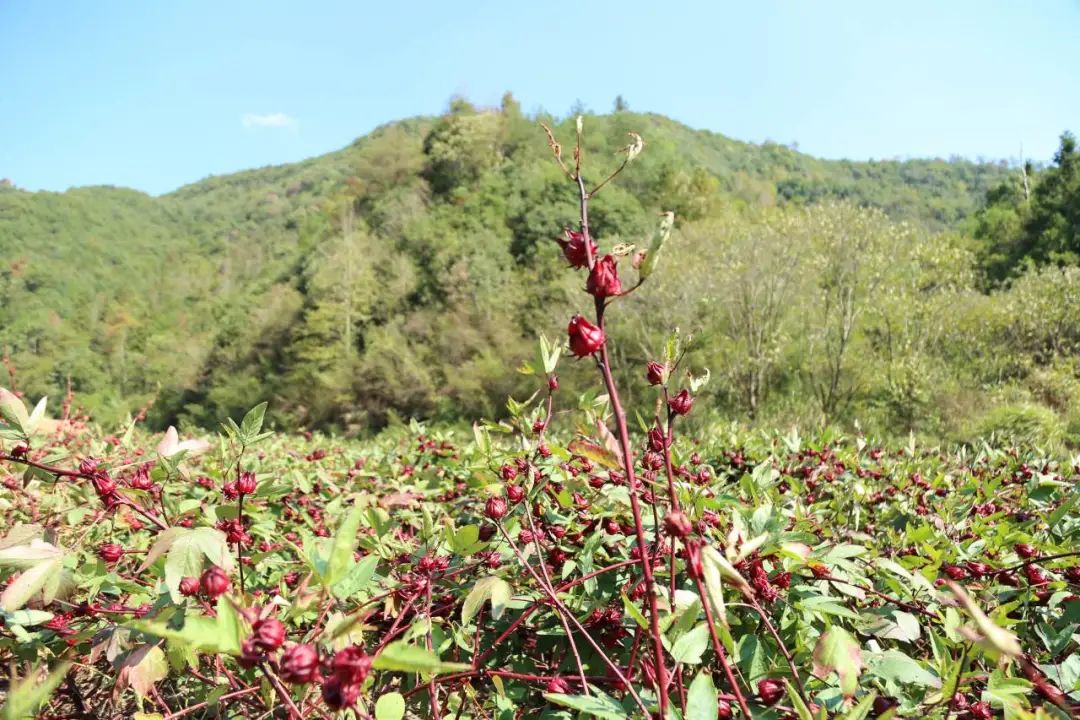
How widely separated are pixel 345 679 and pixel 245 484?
522mm

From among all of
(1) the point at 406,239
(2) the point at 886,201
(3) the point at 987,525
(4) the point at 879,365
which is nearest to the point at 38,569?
(3) the point at 987,525

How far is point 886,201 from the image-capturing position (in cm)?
5181

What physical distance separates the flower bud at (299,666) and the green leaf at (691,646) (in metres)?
0.44

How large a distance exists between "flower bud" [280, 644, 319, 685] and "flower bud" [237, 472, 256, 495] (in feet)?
1.49

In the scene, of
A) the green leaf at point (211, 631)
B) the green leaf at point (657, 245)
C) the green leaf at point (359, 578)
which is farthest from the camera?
the green leaf at point (359, 578)

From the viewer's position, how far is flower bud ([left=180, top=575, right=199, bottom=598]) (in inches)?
29.5

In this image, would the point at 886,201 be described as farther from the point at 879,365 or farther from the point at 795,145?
the point at 879,365

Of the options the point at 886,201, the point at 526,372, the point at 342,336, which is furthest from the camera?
the point at 886,201

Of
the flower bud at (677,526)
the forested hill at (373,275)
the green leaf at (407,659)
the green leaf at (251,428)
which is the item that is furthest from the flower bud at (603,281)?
the forested hill at (373,275)

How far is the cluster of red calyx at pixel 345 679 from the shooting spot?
444 millimetres

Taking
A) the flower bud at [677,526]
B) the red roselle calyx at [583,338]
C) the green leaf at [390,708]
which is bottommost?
the green leaf at [390,708]

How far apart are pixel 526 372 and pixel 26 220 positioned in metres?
73.1

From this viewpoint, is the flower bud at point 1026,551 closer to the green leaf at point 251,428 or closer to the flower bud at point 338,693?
the flower bud at point 338,693

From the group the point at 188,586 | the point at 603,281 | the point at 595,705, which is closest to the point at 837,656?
the point at 595,705
